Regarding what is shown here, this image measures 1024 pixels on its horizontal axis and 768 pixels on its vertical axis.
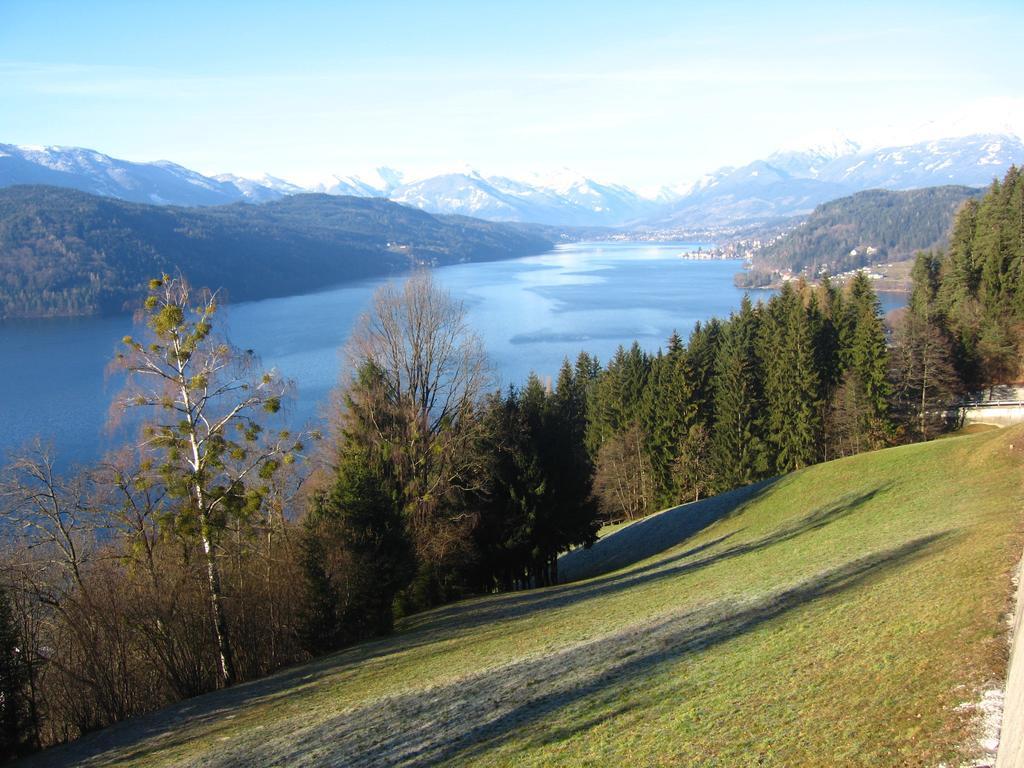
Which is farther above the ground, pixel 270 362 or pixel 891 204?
pixel 891 204

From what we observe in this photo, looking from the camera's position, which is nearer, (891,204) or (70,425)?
(70,425)

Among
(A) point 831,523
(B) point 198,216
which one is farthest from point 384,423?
(B) point 198,216

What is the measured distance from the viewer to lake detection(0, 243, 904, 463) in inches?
1918

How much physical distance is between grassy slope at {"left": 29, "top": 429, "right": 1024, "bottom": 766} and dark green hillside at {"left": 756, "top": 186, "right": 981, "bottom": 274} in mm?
152814

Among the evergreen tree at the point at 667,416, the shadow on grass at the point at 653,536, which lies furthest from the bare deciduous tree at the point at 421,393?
the evergreen tree at the point at 667,416

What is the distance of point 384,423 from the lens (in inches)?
858

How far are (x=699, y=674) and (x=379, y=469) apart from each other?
13336 mm

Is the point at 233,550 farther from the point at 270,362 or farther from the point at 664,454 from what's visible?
the point at 270,362

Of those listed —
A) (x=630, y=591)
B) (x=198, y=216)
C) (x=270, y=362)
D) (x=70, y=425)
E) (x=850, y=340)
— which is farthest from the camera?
(x=198, y=216)

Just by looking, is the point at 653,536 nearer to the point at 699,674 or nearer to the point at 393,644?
the point at 393,644

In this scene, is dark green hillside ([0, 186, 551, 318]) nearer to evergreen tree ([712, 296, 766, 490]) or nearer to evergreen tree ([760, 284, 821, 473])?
evergreen tree ([712, 296, 766, 490])

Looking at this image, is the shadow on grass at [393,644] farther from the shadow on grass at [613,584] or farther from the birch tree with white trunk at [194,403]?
the birch tree with white trunk at [194,403]

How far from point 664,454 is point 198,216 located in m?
185

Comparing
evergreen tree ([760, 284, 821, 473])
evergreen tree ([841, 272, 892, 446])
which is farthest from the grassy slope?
evergreen tree ([841, 272, 892, 446])
